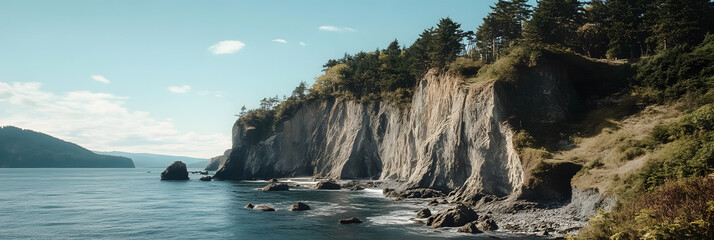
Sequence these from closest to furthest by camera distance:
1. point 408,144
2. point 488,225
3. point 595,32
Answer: point 488,225 → point 595,32 → point 408,144

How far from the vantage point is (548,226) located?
3166 centimetres

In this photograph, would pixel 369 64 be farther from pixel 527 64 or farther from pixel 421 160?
pixel 527 64

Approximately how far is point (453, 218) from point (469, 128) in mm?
19850

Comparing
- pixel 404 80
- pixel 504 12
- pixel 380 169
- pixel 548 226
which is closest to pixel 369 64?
pixel 404 80

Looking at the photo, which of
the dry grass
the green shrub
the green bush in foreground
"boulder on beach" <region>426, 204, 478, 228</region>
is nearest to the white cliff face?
the green shrub

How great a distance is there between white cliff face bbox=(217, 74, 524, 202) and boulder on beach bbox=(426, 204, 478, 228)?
863cm

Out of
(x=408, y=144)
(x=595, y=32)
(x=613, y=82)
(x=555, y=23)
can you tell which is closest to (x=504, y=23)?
(x=555, y=23)

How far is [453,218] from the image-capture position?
34.7m

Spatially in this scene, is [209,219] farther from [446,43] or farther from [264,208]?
[446,43]

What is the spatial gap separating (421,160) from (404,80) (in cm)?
2322

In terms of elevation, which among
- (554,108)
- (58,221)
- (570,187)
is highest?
(554,108)

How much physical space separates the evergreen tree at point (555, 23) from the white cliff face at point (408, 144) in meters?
12.9

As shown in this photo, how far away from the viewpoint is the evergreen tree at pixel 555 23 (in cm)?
5891

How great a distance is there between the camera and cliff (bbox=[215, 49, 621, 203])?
151 feet
